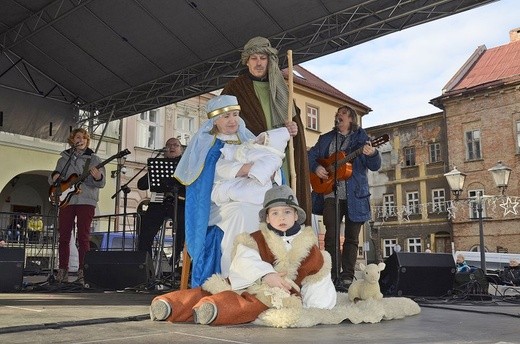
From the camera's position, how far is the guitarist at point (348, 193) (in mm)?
4602

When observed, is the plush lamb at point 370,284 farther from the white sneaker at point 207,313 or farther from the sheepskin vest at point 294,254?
the white sneaker at point 207,313

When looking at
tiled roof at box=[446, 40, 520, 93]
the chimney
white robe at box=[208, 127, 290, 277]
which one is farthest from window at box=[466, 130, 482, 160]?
white robe at box=[208, 127, 290, 277]

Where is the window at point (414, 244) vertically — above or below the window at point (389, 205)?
below

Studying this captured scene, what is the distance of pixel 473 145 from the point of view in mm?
27438

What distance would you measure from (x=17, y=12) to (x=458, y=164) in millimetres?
23960

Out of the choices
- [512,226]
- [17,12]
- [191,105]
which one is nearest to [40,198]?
[191,105]

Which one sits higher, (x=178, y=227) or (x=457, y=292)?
(x=178, y=227)

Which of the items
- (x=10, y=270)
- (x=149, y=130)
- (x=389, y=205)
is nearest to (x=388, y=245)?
(x=389, y=205)

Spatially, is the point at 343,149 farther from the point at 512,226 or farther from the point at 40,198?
the point at 512,226

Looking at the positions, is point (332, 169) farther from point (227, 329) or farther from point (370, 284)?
point (227, 329)

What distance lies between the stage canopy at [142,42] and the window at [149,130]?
7.88 metres

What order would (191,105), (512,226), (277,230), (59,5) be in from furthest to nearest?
(512,226) → (191,105) → (59,5) → (277,230)

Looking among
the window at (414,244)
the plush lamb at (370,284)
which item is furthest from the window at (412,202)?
the plush lamb at (370,284)

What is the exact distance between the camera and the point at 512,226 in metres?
24.4
